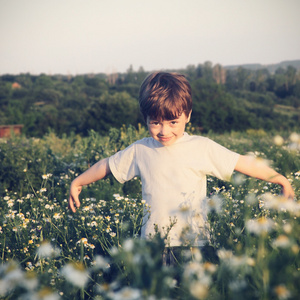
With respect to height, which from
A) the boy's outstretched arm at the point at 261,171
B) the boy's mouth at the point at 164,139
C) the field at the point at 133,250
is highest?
the boy's mouth at the point at 164,139

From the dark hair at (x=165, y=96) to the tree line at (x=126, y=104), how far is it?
3037cm

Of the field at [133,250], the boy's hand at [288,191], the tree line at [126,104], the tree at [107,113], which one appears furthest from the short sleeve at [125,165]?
the tree at [107,113]

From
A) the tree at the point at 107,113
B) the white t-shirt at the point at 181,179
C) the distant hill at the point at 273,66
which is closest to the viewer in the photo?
the white t-shirt at the point at 181,179

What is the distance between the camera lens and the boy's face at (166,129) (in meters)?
2.26

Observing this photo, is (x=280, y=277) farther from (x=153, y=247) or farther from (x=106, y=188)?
(x=106, y=188)

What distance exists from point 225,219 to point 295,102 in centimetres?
6615

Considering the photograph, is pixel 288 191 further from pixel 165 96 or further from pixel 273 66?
pixel 273 66

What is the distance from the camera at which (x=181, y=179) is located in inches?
89.1

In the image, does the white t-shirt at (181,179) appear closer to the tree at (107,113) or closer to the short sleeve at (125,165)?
the short sleeve at (125,165)

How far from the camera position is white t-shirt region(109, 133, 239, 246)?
2.23m

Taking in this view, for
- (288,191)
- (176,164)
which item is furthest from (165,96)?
(288,191)

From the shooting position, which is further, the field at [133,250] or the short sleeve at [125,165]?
the short sleeve at [125,165]

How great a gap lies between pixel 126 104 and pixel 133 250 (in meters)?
41.1

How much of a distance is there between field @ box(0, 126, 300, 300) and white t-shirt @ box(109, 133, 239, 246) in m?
0.11
